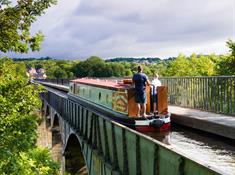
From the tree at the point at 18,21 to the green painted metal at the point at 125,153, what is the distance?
3348 millimetres

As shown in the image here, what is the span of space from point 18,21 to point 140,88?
218 inches

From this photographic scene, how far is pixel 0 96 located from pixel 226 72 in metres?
33.4

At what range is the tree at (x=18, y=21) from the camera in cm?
1205

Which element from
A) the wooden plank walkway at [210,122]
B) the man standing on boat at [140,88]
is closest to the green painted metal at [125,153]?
the man standing on boat at [140,88]

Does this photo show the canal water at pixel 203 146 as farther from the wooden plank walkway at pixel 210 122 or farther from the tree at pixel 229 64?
the tree at pixel 229 64

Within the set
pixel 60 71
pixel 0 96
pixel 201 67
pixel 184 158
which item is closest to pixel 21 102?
pixel 0 96

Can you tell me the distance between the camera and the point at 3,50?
12.6 meters

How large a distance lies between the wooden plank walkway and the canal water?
200 millimetres

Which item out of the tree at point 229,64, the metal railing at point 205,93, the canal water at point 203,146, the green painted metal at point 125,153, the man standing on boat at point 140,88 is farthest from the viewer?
the tree at point 229,64

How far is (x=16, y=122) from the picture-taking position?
12.2 meters

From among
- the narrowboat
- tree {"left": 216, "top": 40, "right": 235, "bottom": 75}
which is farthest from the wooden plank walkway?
tree {"left": 216, "top": 40, "right": 235, "bottom": 75}

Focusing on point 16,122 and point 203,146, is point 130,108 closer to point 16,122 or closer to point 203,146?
point 203,146

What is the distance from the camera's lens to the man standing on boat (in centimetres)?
1625

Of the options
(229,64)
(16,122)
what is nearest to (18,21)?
(16,122)
